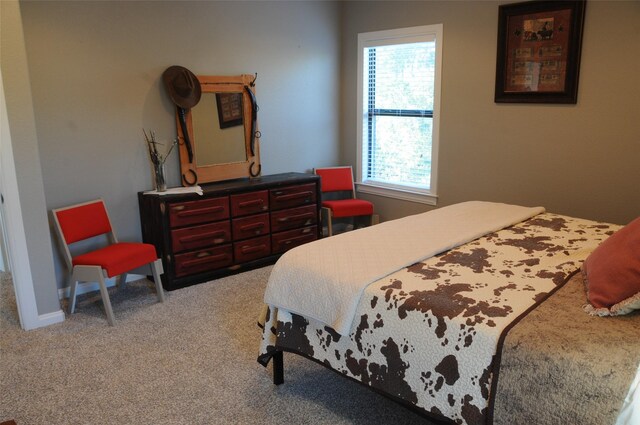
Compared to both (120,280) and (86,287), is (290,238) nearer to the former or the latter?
(120,280)

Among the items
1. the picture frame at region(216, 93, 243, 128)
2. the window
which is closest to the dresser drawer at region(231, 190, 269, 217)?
the picture frame at region(216, 93, 243, 128)

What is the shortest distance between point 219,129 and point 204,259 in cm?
115

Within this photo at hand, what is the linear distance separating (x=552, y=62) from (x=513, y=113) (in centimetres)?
47

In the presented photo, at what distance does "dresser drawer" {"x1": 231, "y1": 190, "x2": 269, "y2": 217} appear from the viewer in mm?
4125

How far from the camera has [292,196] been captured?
14.7ft

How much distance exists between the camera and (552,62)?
368 cm

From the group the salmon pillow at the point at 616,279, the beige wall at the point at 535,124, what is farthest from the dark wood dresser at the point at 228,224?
the salmon pillow at the point at 616,279

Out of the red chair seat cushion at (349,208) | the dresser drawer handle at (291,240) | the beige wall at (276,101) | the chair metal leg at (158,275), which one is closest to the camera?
the beige wall at (276,101)

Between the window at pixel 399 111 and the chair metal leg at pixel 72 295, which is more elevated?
the window at pixel 399 111

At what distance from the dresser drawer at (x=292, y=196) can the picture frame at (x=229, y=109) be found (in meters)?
0.71

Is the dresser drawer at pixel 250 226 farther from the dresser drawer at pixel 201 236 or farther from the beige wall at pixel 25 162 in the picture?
the beige wall at pixel 25 162

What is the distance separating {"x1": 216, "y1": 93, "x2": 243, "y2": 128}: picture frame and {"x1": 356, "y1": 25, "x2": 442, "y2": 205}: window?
1341 mm

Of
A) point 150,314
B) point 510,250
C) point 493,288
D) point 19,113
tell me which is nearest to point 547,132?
point 510,250

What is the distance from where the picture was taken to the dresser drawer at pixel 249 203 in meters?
4.12
